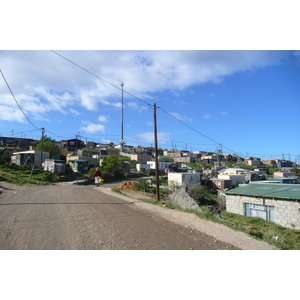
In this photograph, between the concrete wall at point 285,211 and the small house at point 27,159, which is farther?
the small house at point 27,159

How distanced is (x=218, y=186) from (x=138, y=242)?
35112mm

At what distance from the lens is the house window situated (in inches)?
777

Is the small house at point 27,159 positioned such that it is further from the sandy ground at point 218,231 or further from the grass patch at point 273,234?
the sandy ground at point 218,231

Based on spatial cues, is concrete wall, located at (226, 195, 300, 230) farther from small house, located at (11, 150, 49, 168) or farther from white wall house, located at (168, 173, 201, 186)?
small house, located at (11, 150, 49, 168)

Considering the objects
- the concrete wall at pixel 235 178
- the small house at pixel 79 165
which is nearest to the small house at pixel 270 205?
the concrete wall at pixel 235 178

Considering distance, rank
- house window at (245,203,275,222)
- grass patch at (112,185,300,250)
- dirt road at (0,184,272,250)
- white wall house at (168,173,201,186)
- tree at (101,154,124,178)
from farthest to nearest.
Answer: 1. tree at (101,154,124,178)
2. white wall house at (168,173,201,186)
3. house window at (245,203,275,222)
4. grass patch at (112,185,300,250)
5. dirt road at (0,184,272,250)

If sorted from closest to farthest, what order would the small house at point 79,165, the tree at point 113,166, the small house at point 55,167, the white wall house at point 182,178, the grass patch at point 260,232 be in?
the grass patch at point 260,232
the white wall house at point 182,178
the small house at point 55,167
the tree at point 113,166
the small house at point 79,165

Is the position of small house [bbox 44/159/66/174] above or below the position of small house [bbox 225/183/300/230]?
above

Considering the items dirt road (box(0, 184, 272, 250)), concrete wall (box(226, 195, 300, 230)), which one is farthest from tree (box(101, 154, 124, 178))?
dirt road (box(0, 184, 272, 250))

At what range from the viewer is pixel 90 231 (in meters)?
6.43

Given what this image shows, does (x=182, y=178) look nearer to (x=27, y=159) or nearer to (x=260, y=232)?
(x=27, y=159)

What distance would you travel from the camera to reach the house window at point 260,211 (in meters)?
19.7

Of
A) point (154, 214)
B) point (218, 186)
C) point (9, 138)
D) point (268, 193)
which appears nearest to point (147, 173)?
point (218, 186)

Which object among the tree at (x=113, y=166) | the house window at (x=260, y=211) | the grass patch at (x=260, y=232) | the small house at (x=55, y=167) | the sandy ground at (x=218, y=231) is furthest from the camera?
the tree at (x=113, y=166)
